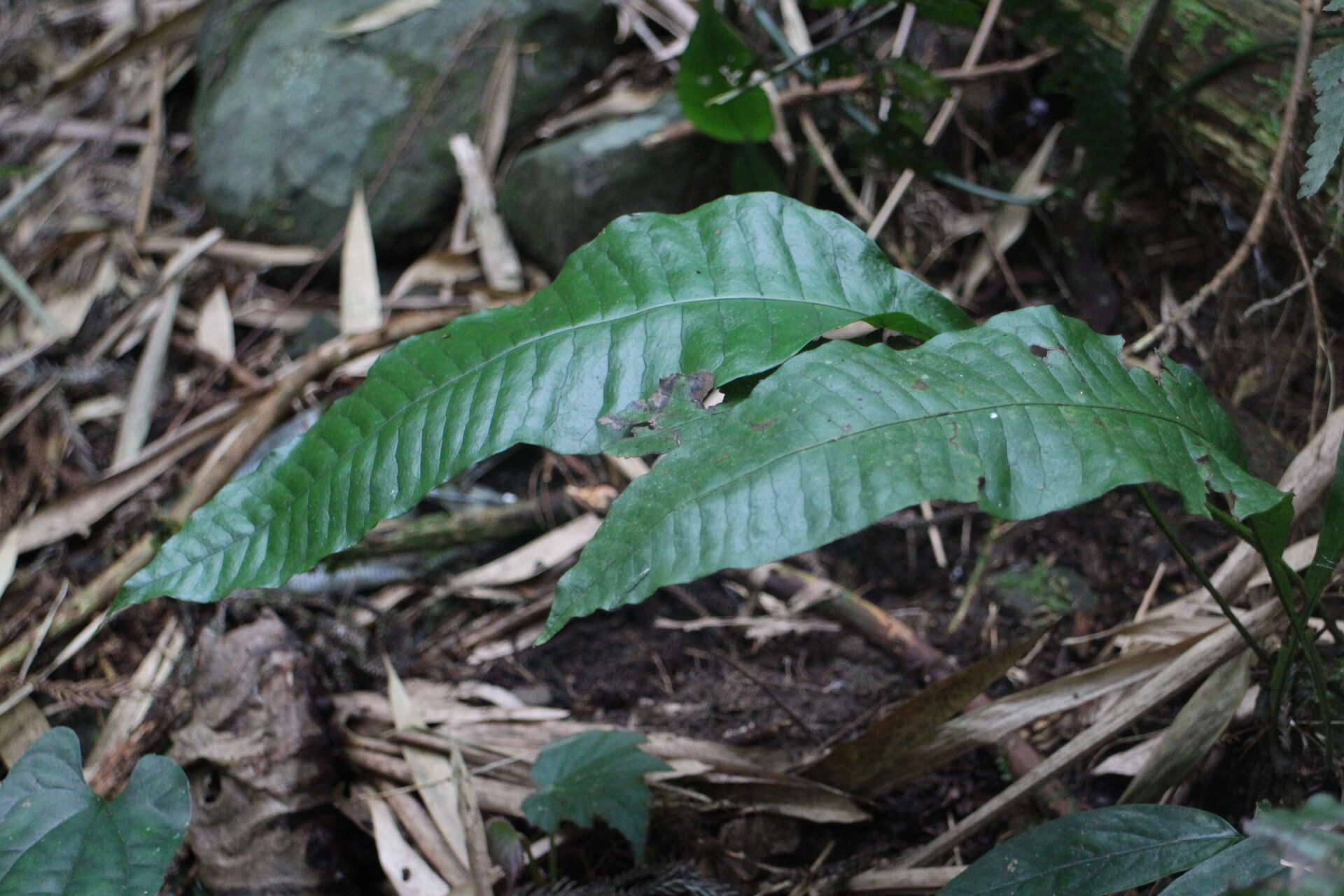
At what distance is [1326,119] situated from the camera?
3.58 feet

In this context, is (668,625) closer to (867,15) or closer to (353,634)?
(353,634)

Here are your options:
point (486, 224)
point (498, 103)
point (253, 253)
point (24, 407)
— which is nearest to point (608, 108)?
point (498, 103)

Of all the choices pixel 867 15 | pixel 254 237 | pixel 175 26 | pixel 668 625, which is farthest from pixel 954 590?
pixel 175 26

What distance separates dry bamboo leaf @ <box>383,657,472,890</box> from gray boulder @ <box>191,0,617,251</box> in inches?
60.3

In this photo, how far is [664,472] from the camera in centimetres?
99

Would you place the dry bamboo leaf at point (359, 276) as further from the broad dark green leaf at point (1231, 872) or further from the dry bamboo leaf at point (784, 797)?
the broad dark green leaf at point (1231, 872)

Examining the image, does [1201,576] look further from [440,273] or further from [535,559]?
[440,273]

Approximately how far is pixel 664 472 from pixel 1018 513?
0.35 meters

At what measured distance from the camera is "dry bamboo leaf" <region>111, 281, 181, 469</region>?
2488 millimetres

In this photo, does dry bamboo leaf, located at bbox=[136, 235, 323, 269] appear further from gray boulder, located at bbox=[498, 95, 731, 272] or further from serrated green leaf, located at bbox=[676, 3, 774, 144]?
serrated green leaf, located at bbox=[676, 3, 774, 144]

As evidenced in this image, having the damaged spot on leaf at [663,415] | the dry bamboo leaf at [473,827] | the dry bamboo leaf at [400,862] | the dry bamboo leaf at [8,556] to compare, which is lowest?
the dry bamboo leaf at [400,862]

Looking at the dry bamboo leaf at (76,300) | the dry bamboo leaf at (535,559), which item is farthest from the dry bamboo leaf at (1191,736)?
the dry bamboo leaf at (76,300)

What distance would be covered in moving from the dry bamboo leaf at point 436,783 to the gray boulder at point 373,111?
1.53m

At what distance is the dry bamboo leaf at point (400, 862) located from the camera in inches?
60.6
